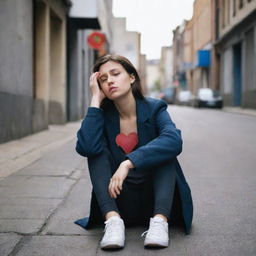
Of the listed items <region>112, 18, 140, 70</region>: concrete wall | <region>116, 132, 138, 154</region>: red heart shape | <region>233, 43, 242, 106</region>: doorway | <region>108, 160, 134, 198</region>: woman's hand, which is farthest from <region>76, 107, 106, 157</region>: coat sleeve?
<region>112, 18, 140, 70</region>: concrete wall

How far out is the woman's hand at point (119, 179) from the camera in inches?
111

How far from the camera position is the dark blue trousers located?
9.54 ft

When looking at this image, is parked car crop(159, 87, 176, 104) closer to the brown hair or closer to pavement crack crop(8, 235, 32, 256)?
Answer: the brown hair

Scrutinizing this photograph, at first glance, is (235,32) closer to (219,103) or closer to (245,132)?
(219,103)

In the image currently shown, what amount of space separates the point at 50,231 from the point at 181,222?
86cm

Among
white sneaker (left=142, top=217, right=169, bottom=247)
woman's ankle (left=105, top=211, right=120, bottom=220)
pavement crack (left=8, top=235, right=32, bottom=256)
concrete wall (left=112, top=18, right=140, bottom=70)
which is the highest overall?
concrete wall (left=112, top=18, right=140, bottom=70)

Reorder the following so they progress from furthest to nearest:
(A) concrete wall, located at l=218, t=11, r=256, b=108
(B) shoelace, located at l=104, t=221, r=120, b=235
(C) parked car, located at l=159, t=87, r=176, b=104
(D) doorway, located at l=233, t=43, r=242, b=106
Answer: (C) parked car, located at l=159, t=87, r=176, b=104, (D) doorway, located at l=233, t=43, r=242, b=106, (A) concrete wall, located at l=218, t=11, r=256, b=108, (B) shoelace, located at l=104, t=221, r=120, b=235

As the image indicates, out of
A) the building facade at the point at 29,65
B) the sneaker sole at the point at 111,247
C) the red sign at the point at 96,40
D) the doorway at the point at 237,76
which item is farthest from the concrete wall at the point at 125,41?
the sneaker sole at the point at 111,247

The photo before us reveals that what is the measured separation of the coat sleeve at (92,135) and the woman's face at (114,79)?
5.6 inches

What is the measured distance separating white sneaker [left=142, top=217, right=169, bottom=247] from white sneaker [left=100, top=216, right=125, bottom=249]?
149 mm

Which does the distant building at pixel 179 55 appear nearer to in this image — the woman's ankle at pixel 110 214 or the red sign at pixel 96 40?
the red sign at pixel 96 40

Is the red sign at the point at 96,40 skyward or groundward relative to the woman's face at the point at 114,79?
skyward

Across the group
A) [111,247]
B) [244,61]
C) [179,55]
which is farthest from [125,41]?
[111,247]

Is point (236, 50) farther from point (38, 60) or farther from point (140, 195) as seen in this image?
point (140, 195)
